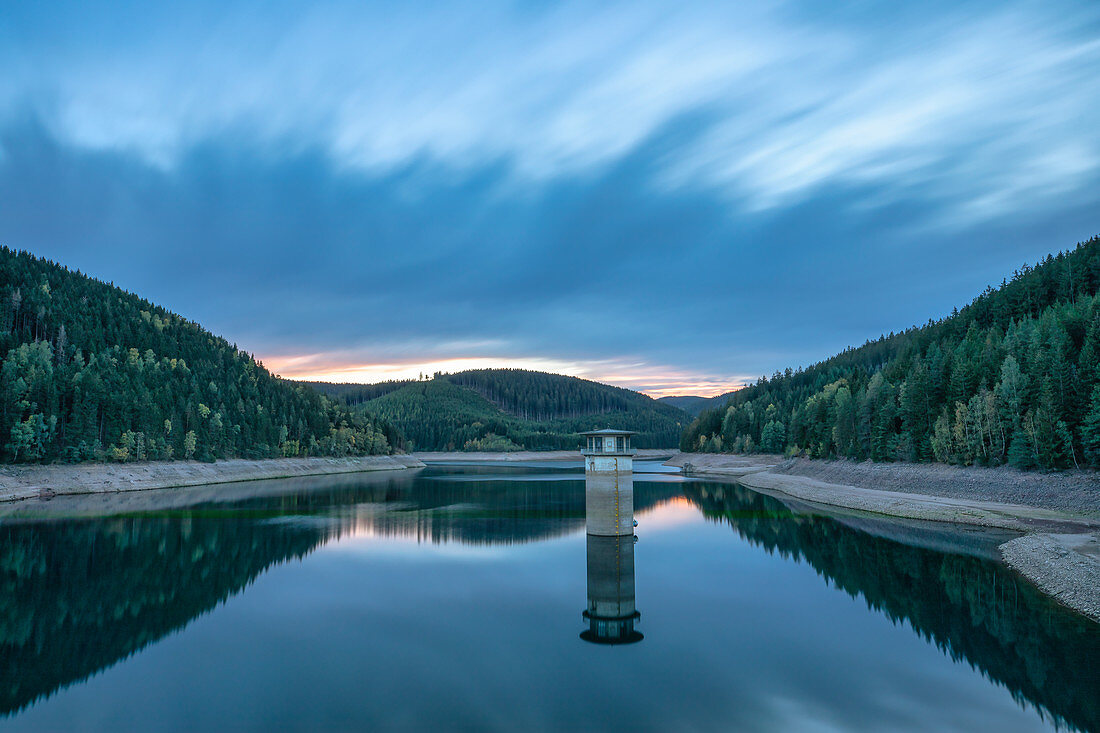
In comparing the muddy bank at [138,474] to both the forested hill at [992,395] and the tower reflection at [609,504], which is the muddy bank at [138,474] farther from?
the forested hill at [992,395]

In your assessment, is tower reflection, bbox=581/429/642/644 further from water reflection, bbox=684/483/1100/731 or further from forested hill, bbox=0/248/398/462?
forested hill, bbox=0/248/398/462

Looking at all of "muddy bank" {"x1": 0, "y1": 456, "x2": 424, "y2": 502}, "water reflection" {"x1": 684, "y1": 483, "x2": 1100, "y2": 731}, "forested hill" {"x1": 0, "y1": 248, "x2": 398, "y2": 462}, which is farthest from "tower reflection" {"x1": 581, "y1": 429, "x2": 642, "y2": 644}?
"forested hill" {"x1": 0, "y1": 248, "x2": 398, "y2": 462}

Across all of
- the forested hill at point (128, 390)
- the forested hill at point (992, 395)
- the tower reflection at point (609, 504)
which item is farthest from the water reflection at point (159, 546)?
the forested hill at point (992, 395)

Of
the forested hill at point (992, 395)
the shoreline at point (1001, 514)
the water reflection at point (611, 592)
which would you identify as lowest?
the water reflection at point (611, 592)

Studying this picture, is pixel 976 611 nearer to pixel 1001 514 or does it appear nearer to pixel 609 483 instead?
pixel 609 483

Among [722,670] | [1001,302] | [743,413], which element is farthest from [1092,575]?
[743,413]

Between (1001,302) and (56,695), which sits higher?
(1001,302)

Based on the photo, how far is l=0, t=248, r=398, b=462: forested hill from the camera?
246ft

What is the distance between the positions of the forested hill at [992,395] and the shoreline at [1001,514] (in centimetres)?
297

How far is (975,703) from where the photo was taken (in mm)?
16062

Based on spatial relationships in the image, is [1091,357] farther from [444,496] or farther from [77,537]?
[77,537]

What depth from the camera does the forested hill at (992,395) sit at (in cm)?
4722

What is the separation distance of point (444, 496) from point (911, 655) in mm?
61641

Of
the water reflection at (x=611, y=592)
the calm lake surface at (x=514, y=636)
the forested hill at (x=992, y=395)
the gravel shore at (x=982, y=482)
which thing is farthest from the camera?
the forested hill at (x=992, y=395)
